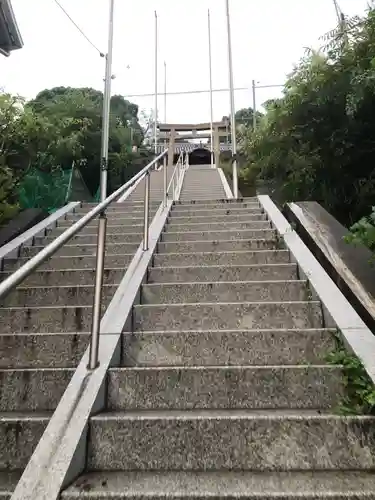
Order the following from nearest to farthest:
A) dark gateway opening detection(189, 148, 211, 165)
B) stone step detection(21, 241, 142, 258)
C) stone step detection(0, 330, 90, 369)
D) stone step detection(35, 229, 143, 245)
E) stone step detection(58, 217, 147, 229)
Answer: stone step detection(0, 330, 90, 369), stone step detection(21, 241, 142, 258), stone step detection(35, 229, 143, 245), stone step detection(58, 217, 147, 229), dark gateway opening detection(189, 148, 211, 165)

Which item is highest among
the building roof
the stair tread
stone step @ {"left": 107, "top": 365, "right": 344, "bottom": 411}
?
the building roof

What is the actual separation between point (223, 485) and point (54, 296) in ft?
6.06

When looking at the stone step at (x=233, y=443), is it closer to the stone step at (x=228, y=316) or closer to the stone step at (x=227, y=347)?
the stone step at (x=227, y=347)

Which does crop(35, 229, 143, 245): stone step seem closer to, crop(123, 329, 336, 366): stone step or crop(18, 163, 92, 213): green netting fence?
crop(18, 163, 92, 213): green netting fence

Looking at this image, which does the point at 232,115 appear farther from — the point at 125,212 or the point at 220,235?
the point at 220,235

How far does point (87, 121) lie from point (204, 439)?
1005 cm

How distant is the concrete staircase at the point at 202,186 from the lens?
8.21 meters

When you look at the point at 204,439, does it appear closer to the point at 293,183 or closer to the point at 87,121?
the point at 293,183

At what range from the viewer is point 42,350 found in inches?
85.7

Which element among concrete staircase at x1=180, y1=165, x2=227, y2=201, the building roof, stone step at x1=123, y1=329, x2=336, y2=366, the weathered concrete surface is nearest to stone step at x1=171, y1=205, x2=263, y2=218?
the weathered concrete surface

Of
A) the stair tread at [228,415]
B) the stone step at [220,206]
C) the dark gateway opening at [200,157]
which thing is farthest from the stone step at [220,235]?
the dark gateway opening at [200,157]

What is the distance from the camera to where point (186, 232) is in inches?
153

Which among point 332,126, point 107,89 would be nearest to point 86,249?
point 332,126

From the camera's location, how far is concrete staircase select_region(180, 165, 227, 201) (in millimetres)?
8211
